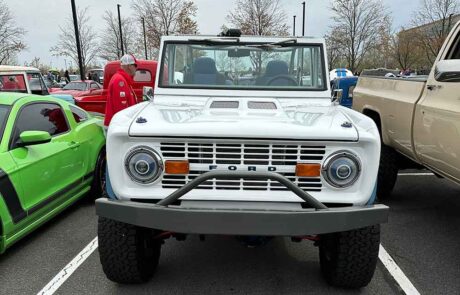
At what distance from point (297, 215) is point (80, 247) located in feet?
8.11

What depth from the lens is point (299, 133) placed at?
8.54 feet

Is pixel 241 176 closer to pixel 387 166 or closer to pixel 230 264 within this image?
pixel 230 264

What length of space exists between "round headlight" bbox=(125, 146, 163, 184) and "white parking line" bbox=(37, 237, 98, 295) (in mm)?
1329

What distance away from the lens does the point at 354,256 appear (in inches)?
115

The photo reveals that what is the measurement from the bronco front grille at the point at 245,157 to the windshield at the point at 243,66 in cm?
150

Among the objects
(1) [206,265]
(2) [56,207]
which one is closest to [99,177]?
→ (2) [56,207]

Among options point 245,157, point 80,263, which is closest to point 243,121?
point 245,157

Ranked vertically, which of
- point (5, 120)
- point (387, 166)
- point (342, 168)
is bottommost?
point (387, 166)

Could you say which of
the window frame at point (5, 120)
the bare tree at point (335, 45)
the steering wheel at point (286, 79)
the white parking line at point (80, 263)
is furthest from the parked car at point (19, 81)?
the bare tree at point (335, 45)

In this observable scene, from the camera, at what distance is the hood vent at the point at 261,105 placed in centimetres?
343

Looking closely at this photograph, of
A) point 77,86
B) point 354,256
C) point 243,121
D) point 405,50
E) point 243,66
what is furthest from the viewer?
point 405,50

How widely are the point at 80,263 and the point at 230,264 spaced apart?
4.34 feet

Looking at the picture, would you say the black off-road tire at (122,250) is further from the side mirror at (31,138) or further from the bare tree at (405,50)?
the bare tree at (405,50)

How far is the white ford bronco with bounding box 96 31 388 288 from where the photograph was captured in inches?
98.2
